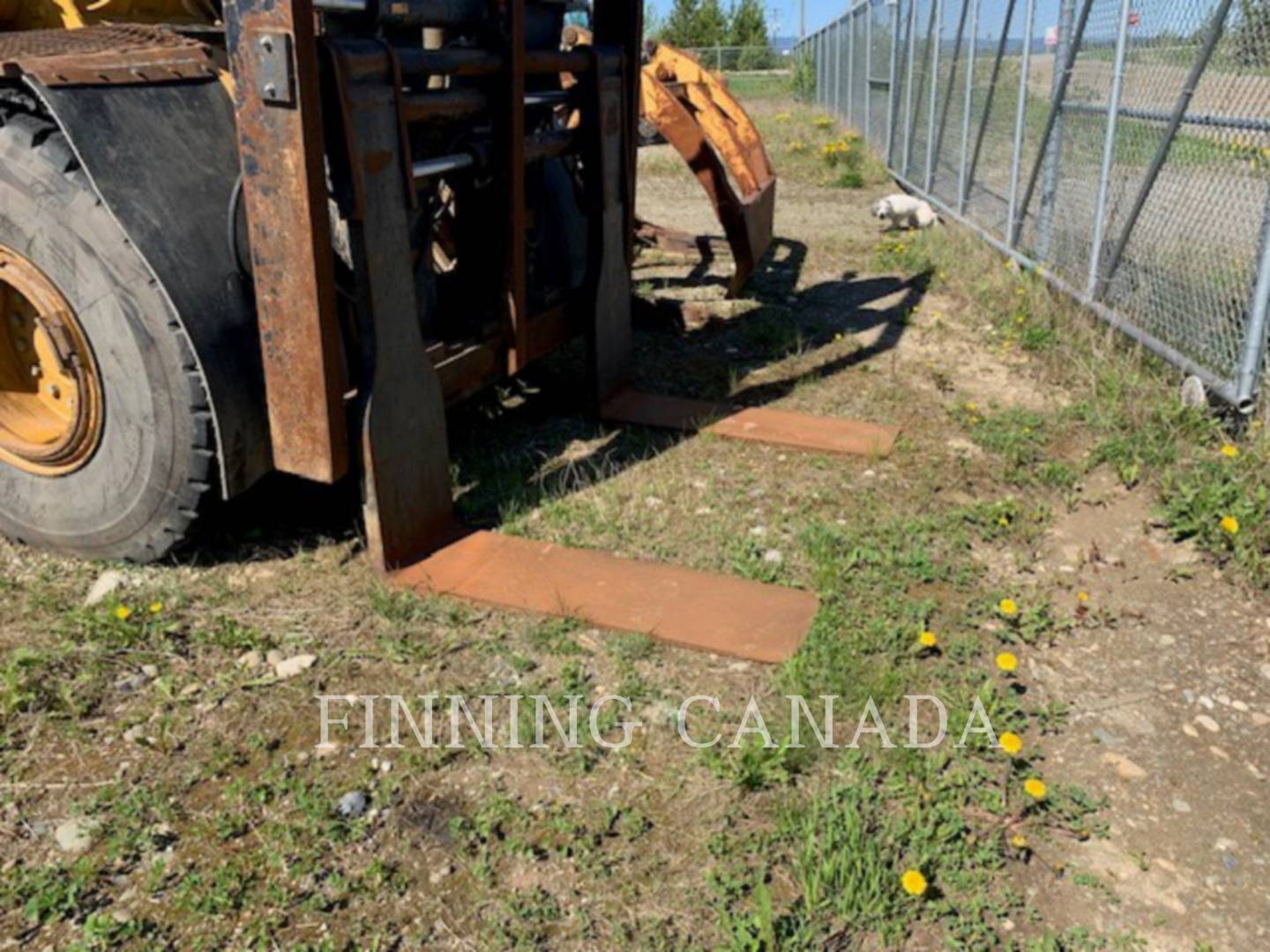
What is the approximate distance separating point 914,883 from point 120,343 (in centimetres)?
251

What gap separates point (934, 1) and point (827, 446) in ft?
25.5

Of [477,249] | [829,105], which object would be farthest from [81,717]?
[829,105]

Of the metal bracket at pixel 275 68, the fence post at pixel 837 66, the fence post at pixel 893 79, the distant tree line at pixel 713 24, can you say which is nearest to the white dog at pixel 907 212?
the fence post at pixel 893 79

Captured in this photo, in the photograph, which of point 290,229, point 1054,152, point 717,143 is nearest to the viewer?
point 290,229

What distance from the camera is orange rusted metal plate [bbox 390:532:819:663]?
3.09 meters

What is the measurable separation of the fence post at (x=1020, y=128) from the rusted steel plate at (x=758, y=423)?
11.0 ft

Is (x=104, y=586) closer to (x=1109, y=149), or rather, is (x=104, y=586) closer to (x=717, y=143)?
(x=717, y=143)

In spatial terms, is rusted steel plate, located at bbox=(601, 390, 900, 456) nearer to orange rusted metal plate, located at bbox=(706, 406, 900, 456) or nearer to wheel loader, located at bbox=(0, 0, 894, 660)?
orange rusted metal plate, located at bbox=(706, 406, 900, 456)

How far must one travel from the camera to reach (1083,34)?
645 cm

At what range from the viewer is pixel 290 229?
9.57 ft

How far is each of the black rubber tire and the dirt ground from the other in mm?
271

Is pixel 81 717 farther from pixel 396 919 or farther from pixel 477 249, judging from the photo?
pixel 477 249

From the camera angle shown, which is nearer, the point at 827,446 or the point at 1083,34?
the point at 827,446

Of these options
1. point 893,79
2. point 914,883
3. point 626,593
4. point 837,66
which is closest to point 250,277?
point 626,593
